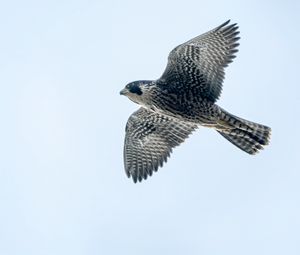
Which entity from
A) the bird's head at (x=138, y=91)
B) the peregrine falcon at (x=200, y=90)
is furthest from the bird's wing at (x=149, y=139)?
the bird's head at (x=138, y=91)

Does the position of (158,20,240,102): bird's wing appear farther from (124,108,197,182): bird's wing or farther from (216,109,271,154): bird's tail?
(124,108,197,182): bird's wing

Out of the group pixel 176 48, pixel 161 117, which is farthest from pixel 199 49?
pixel 161 117

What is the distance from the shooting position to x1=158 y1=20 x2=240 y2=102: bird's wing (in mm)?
22031

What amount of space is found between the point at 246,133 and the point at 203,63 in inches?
65.3

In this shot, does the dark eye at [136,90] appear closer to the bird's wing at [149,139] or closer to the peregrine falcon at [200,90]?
the peregrine falcon at [200,90]

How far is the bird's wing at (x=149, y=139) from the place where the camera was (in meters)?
23.6

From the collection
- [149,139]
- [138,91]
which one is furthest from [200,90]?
[149,139]

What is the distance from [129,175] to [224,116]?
2.60 m

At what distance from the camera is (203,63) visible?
72.8 ft

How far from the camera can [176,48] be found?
22109 mm

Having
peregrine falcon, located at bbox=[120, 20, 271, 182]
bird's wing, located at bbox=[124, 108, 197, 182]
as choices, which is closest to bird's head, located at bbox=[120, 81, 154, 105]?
peregrine falcon, located at bbox=[120, 20, 271, 182]

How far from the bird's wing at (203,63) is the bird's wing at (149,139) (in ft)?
3.96

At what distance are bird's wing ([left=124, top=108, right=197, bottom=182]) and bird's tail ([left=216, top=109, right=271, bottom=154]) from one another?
1.00 metres

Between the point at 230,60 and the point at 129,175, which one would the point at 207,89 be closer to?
the point at 230,60
